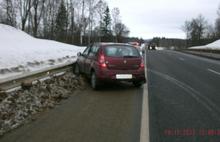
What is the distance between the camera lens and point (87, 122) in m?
Answer: 7.59

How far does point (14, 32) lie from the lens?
42.4 metres

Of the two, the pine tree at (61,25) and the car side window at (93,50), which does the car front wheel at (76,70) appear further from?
the pine tree at (61,25)

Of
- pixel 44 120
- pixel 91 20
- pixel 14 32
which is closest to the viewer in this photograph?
pixel 44 120

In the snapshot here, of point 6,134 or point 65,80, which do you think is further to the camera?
point 65,80

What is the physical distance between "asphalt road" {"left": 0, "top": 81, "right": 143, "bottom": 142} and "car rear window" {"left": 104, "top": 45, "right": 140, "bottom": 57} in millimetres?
2024

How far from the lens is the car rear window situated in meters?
12.5

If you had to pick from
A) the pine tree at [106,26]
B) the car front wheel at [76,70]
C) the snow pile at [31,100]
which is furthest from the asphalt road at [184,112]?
the pine tree at [106,26]

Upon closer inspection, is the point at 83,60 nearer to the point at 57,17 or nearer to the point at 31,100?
the point at 31,100

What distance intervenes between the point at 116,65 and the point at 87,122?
4881 millimetres

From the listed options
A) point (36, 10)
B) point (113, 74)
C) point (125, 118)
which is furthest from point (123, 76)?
point (36, 10)

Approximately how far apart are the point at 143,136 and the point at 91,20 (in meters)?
75.8

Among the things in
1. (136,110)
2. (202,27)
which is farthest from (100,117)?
(202,27)

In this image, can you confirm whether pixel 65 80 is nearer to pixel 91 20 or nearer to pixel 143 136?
pixel 143 136

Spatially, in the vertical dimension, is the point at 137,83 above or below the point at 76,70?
below
